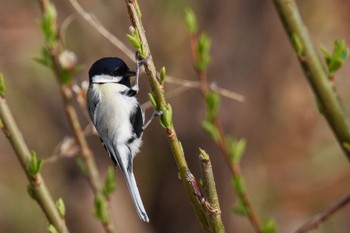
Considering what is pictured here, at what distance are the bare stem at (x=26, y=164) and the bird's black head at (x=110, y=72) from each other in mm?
305

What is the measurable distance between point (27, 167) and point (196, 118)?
317 centimetres

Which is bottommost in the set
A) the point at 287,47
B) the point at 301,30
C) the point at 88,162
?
the point at 287,47

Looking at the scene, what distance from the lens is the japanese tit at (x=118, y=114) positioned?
215 cm

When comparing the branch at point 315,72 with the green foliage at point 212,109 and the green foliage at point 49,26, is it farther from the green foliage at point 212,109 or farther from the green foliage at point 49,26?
the green foliage at point 49,26

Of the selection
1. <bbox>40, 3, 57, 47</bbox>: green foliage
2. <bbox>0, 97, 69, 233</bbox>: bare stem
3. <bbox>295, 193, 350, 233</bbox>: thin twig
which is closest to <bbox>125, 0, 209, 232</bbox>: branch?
<bbox>295, 193, 350, 233</bbox>: thin twig

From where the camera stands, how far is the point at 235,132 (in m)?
4.99

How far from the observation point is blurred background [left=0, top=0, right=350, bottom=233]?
4.91 m

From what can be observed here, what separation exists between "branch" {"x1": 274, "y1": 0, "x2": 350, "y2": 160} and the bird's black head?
0.52 metres

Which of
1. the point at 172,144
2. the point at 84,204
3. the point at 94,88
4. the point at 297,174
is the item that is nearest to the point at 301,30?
the point at 172,144

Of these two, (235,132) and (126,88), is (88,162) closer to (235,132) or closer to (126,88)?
(126,88)

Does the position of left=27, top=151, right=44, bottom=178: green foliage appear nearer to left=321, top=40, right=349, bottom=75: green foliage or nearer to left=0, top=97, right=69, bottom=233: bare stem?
left=0, top=97, right=69, bottom=233: bare stem

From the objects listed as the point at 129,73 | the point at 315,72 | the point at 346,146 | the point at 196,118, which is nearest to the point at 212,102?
the point at 129,73

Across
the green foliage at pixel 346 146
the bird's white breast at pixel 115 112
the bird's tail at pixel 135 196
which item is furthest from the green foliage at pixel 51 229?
the green foliage at pixel 346 146

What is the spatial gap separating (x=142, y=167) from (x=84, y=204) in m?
0.57
